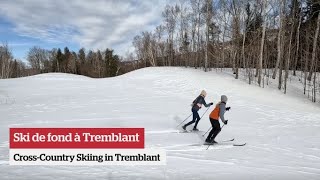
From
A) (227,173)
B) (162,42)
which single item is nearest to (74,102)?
(227,173)

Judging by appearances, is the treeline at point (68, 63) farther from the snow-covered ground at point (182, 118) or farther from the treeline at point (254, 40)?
the snow-covered ground at point (182, 118)

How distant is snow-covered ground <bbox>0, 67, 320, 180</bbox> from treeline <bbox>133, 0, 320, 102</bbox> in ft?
13.1

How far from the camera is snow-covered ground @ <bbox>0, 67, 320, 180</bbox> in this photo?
784 cm

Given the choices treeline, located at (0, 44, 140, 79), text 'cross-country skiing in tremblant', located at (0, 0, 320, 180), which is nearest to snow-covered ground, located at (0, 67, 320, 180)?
text 'cross-country skiing in tremblant', located at (0, 0, 320, 180)

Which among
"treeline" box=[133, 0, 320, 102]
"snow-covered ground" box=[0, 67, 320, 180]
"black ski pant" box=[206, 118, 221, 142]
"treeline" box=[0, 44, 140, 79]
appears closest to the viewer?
"snow-covered ground" box=[0, 67, 320, 180]

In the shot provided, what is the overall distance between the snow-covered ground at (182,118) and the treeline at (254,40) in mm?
3992

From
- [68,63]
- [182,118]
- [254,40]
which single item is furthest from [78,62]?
[182,118]

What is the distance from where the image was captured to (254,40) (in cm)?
4131

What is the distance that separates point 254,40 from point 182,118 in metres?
28.6

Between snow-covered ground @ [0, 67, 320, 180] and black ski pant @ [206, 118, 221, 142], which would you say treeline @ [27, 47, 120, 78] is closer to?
snow-covered ground @ [0, 67, 320, 180]

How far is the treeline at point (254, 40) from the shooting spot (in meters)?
30.9

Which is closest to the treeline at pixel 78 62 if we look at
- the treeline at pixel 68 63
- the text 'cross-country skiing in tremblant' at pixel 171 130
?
the treeline at pixel 68 63

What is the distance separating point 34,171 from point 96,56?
93906 mm

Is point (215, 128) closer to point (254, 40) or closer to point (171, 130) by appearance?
point (171, 130)
